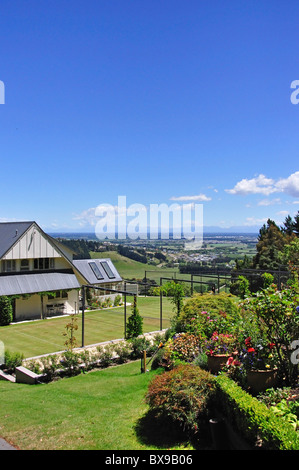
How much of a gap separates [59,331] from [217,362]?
1611 centimetres

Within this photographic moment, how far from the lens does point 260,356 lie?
20.7ft

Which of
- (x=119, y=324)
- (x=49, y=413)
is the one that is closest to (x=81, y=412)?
(x=49, y=413)

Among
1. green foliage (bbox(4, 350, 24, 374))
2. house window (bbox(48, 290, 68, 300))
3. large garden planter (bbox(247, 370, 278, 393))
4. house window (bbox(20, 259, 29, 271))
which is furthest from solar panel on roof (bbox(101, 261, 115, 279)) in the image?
large garden planter (bbox(247, 370, 278, 393))

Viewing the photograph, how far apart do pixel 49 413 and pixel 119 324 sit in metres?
15.7

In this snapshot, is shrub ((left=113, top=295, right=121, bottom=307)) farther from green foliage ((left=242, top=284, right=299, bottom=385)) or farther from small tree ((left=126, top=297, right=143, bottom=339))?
green foliage ((left=242, top=284, right=299, bottom=385))

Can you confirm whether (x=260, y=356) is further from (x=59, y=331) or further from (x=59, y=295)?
(x=59, y=295)

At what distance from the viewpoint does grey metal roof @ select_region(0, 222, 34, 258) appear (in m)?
26.9

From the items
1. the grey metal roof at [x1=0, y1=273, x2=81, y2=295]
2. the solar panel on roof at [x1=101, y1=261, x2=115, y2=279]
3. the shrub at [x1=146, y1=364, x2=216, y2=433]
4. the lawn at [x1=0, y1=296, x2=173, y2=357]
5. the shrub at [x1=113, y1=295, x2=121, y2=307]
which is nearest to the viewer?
the shrub at [x1=146, y1=364, x2=216, y2=433]

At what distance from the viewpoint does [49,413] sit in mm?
7398

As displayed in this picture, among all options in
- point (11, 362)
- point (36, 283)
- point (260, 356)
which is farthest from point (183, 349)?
point (36, 283)

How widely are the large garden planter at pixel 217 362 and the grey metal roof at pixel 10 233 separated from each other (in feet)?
73.0

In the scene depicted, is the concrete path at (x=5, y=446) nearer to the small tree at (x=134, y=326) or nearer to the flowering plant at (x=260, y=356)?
the flowering plant at (x=260, y=356)
